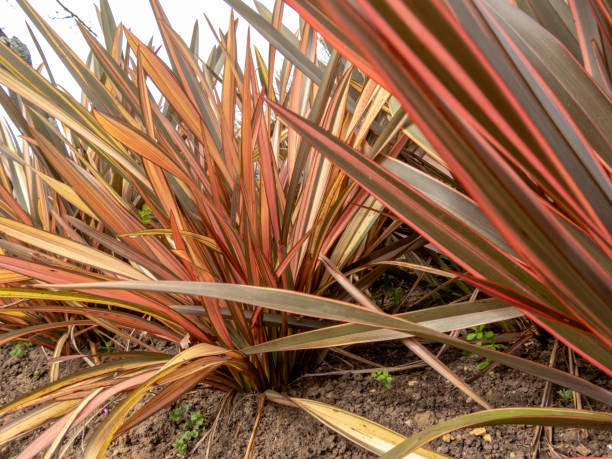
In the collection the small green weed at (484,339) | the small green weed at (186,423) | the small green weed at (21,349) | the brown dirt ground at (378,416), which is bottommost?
the small green weed at (21,349)

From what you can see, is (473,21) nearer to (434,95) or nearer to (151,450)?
(434,95)

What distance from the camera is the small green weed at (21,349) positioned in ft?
3.94

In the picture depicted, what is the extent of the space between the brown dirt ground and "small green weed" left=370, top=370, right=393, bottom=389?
0.4 inches

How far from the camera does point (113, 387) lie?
59cm

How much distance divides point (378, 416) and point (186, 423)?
320 mm

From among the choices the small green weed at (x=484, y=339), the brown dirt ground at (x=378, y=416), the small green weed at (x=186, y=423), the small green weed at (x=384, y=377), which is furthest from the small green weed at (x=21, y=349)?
the small green weed at (x=484, y=339)

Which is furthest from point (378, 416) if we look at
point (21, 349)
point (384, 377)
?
point (21, 349)

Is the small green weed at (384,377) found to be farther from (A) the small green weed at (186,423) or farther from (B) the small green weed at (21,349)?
(B) the small green weed at (21,349)

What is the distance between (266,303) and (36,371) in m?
0.93

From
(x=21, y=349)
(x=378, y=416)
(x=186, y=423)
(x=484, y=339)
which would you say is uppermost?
(x=484, y=339)

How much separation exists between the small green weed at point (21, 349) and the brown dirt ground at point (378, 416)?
0.47 meters

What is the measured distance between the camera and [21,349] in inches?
48.2

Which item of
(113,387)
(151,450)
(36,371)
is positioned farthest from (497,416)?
(36,371)

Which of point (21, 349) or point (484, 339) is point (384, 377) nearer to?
point (484, 339)
